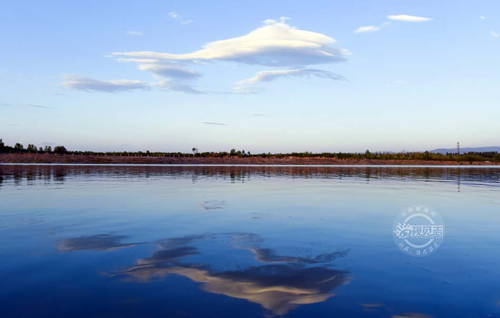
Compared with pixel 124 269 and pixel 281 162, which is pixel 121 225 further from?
pixel 281 162

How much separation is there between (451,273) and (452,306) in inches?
97.2

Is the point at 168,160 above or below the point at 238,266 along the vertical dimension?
above

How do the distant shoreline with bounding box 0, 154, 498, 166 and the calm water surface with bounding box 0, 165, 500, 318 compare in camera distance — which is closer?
the calm water surface with bounding box 0, 165, 500, 318

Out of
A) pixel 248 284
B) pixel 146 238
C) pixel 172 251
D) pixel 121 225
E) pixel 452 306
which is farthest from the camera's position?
pixel 121 225

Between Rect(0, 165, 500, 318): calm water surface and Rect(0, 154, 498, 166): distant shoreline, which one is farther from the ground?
Rect(0, 154, 498, 166): distant shoreline

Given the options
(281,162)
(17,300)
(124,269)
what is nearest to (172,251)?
(124,269)

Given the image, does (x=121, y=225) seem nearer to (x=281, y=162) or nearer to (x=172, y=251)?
(x=172, y=251)

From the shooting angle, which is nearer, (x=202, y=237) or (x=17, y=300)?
(x=17, y=300)

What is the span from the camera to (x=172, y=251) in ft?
39.5

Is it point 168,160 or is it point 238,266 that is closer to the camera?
point 238,266

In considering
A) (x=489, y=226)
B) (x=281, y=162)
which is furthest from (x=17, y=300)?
(x=281, y=162)

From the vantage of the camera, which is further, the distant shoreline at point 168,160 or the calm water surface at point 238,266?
the distant shoreline at point 168,160

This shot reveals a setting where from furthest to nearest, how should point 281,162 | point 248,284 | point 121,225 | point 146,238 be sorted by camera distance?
point 281,162
point 121,225
point 146,238
point 248,284

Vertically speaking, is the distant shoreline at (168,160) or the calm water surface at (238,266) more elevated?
the distant shoreline at (168,160)
